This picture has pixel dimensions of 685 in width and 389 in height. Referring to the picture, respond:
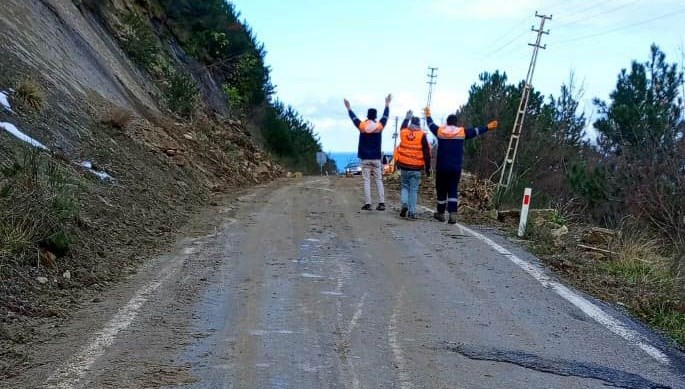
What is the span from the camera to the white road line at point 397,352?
15.3 ft

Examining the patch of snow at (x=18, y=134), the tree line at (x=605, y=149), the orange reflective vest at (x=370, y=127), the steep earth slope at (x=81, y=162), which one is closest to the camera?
the steep earth slope at (x=81, y=162)

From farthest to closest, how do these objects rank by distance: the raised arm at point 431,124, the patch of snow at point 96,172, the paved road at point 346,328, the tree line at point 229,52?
the tree line at point 229,52 → the raised arm at point 431,124 → the patch of snow at point 96,172 → the paved road at point 346,328

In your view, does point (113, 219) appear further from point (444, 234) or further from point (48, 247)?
point (444, 234)

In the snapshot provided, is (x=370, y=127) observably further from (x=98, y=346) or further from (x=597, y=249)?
(x=98, y=346)

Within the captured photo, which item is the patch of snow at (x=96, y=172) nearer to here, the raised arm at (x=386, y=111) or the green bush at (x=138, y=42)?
the raised arm at (x=386, y=111)

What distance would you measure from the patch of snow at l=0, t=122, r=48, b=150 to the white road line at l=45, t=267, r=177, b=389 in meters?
3.79

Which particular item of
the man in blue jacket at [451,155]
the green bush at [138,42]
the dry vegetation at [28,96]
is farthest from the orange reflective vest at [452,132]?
the green bush at [138,42]

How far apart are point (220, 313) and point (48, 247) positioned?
216 centimetres

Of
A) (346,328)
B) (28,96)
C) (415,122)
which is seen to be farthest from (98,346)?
(415,122)

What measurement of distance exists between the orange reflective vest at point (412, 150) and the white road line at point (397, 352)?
21.2 feet

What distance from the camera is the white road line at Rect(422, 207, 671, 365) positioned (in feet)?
18.7

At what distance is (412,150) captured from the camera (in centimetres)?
1274

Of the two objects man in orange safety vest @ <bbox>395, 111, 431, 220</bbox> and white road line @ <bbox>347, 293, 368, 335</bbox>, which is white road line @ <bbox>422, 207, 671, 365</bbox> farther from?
man in orange safety vest @ <bbox>395, 111, 431, 220</bbox>

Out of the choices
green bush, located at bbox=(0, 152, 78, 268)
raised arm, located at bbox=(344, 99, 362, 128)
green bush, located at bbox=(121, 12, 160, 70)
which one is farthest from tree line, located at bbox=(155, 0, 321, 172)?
green bush, located at bbox=(0, 152, 78, 268)
